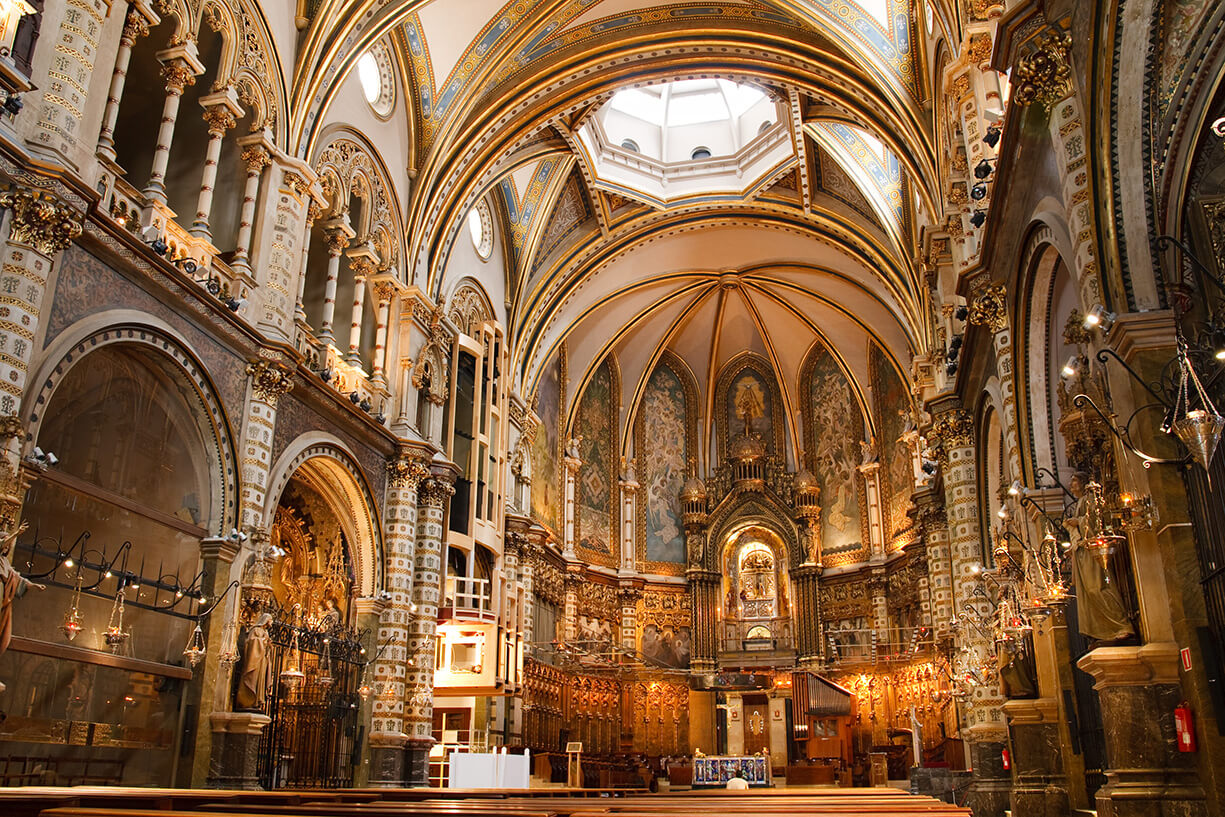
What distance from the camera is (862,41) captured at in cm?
1941

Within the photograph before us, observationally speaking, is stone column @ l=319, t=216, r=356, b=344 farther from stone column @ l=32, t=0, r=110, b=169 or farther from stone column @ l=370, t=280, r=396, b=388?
stone column @ l=32, t=0, r=110, b=169

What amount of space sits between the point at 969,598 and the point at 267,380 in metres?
12.2

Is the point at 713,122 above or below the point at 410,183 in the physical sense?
above

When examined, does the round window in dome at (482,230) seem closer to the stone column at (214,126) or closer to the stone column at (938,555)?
the stone column at (214,126)

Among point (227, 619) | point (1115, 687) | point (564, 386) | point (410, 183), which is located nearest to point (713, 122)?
point (564, 386)

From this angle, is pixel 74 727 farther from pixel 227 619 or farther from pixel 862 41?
pixel 862 41

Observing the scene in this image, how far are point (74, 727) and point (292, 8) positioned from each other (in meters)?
11.7

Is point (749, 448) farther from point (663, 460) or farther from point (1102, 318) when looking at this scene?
point (1102, 318)

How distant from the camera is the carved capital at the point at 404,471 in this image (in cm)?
1948

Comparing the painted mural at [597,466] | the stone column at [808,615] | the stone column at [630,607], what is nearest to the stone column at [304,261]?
the painted mural at [597,466]

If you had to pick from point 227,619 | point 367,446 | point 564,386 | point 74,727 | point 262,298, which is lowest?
point 74,727

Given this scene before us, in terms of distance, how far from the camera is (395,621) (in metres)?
18.4

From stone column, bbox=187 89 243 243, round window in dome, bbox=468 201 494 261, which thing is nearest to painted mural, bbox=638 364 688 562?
round window in dome, bbox=468 201 494 261

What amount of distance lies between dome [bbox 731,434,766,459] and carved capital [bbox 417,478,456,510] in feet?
48.2
